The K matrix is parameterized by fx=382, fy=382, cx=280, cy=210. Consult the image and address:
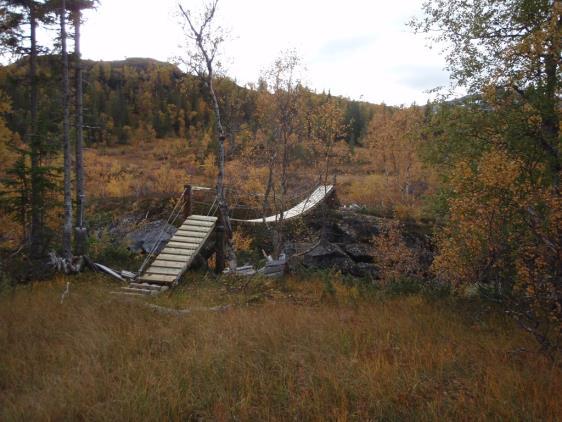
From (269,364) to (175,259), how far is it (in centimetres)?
628

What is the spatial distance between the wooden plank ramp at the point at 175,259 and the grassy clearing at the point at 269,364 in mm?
1837

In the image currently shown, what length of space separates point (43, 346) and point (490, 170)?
19.9ft

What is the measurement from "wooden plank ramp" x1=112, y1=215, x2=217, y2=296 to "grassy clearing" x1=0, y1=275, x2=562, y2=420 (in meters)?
1.84

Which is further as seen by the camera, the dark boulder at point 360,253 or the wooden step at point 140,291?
the dark boulder at point 360,253

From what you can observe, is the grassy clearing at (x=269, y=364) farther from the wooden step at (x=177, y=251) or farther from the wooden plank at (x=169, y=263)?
the wooden step at (x=177, y=251)

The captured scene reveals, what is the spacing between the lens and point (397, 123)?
98.6 feet

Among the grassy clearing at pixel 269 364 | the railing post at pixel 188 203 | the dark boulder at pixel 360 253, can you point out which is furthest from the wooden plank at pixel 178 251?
the dark boulder at pixel 360 253

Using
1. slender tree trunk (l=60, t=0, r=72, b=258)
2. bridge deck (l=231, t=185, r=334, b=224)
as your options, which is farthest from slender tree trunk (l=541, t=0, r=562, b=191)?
slender tree trunk (l=60, t=0, r=72, b=258)

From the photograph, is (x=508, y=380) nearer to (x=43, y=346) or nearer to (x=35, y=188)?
(x=43, y=346)

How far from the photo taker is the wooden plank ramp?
28.0ft

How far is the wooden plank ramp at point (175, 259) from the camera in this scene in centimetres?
855

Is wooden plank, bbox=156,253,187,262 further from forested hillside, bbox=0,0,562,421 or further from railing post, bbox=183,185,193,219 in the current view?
railing post, bbox=183,185,193,219

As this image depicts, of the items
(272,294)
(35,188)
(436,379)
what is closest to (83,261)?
(35,188)

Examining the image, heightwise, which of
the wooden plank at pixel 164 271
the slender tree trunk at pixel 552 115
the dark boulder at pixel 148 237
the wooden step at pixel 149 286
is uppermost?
the slender tree trunk at pixel 552 115
